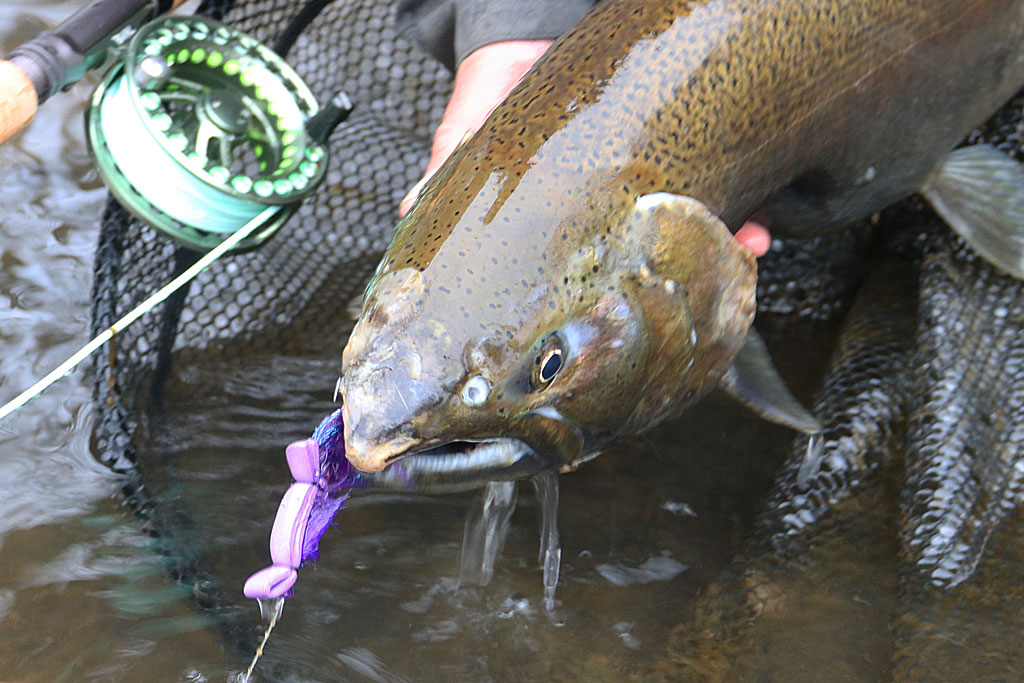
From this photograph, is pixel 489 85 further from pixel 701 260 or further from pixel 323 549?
pixel 323 549

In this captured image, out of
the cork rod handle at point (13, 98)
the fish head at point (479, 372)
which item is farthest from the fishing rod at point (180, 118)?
the fish head at point (479, 372)

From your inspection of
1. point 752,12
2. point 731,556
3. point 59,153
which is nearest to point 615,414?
point 752,12

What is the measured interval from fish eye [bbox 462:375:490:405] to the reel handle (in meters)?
1.15

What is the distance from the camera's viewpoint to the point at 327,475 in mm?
1583

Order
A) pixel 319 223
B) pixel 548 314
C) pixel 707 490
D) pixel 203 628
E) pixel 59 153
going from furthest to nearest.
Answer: pixel 59 153
pixel 319 223
pixel 707 490
pixel 203 628
pixel 548 314

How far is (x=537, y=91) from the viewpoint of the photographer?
1729 mm

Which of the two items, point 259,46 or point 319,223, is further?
point 319,223

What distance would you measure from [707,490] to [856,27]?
1.27 m

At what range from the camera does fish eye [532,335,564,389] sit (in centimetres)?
153

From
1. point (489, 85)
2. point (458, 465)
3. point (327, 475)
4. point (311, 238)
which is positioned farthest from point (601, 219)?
point (311, 238)

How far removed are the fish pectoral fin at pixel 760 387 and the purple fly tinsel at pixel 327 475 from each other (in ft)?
2.82

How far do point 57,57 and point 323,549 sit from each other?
1.28 meters

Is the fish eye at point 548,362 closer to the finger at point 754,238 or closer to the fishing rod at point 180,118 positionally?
the finger at point 754,238

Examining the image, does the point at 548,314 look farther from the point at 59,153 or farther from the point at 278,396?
the point at 59,153
